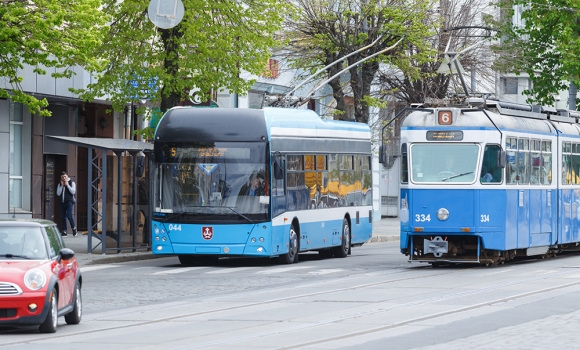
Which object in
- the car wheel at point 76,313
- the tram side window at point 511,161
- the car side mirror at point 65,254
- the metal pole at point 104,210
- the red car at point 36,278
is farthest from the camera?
the metal pole at point 104,210

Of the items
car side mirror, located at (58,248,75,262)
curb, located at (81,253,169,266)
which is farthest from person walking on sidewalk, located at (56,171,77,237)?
car side mirror, located at (58,248,75,262)

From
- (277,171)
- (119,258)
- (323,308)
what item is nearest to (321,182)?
(277,171)

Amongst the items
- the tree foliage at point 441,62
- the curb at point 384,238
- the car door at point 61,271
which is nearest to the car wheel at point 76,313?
the car door at point 61,271

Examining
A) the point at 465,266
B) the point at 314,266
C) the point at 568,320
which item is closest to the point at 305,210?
the point at 314,266

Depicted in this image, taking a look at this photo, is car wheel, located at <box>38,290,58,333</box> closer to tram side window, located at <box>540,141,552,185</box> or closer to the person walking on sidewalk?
tram side window, located at <box>540,141,552,185</box>

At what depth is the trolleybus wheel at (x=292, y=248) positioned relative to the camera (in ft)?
84.6

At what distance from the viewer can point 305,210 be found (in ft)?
86.8

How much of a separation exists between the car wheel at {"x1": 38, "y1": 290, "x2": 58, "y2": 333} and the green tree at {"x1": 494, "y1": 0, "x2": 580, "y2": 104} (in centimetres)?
3205

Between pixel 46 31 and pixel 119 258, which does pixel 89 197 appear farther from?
pixel 46 31

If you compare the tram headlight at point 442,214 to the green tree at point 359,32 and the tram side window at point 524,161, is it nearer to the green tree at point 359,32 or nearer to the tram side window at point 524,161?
the tram side window at point 524,161

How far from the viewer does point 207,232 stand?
2441 centimetres

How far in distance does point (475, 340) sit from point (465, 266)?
13.1m

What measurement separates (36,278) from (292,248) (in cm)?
1329

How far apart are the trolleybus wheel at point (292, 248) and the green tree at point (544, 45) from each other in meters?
19.6
